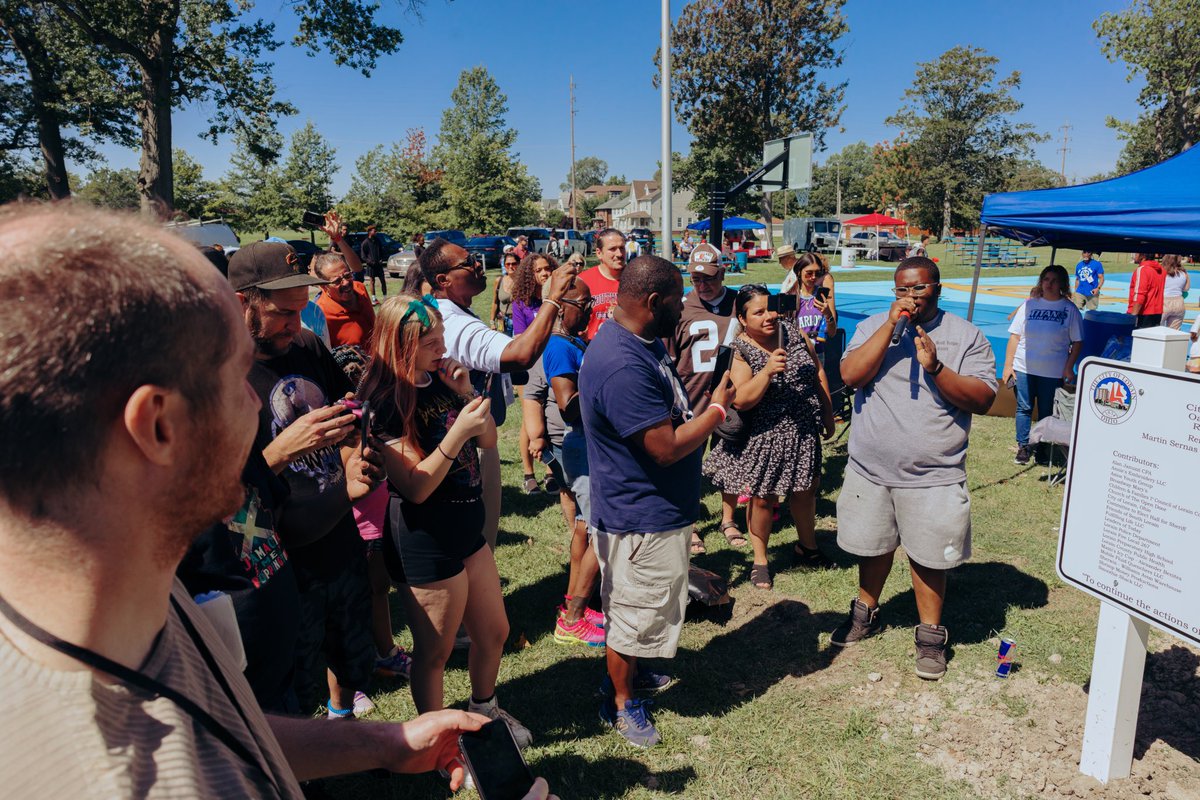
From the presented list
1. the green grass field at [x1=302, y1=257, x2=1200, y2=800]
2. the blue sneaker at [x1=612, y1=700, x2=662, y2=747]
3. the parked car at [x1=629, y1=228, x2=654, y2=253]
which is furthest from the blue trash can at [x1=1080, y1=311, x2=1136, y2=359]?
the parked car at [x1=629, y1=228, x2=654, y2=253]

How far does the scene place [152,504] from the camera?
731mm

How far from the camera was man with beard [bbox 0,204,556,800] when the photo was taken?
65cm

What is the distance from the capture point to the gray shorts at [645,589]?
2.95 m

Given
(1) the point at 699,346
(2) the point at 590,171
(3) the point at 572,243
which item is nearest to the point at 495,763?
(1) the point at 699,346

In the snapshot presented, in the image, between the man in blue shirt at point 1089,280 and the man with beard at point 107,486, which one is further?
the man in blue shirt at point 1089,280

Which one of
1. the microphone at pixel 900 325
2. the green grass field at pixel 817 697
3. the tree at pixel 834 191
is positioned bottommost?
the green grass field at pixel 817 697

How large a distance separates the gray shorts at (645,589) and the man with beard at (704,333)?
5.79 feet

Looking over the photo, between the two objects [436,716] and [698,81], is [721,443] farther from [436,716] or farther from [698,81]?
[698,81]

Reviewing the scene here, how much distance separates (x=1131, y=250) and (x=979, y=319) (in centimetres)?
769

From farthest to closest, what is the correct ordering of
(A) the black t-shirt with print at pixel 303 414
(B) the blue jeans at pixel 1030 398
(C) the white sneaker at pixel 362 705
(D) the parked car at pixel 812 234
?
(D) the parked car at pixel 812 234
(B) the blue jeans at pixel 1030 398
(C) the white sneaker at pixel 362 705
(A) the black t-shirt with print at pixel 303 414

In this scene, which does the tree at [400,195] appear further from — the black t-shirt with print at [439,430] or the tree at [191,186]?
the black t-shirt with print at [439,430]

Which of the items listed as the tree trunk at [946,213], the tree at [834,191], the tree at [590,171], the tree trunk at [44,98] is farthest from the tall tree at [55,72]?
the tree at [590,171]

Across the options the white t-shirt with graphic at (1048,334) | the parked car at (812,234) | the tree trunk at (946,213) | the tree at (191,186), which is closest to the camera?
the white t-shirt with graphic at (1048,334)

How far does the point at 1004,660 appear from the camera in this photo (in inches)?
138
